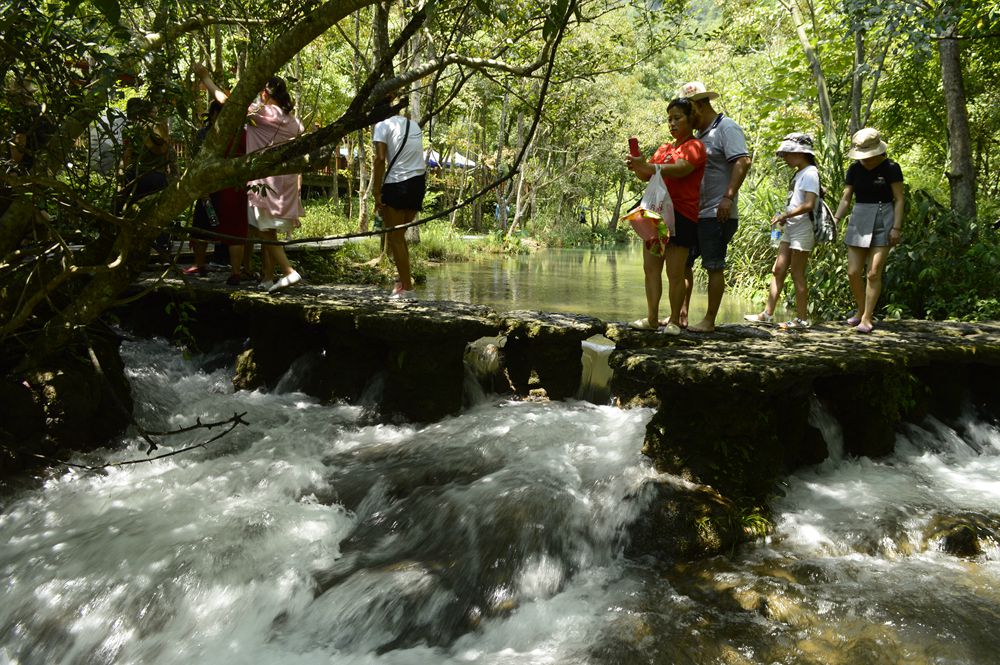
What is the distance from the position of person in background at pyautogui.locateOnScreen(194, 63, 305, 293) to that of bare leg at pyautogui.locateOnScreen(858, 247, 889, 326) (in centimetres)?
508

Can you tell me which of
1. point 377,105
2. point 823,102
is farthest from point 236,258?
point 823,102

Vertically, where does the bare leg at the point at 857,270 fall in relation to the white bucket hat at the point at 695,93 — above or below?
below

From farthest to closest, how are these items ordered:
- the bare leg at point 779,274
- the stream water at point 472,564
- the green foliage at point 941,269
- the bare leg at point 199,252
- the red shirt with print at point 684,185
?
the bare leg at point 199,252, the green foliage at point 941,269, the bare leg at point 779,274, the red shirt with print at point 684,185, the stream water at point 472,564

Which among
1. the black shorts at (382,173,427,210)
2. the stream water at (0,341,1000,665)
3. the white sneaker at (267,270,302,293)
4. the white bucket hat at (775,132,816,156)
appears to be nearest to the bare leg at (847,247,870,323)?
the white bucket hat at (775,132,816,156)

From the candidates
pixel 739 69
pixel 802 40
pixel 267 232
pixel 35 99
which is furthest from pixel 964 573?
pixel 739 69

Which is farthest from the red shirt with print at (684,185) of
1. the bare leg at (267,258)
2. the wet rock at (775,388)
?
the bare leg at (267,258)

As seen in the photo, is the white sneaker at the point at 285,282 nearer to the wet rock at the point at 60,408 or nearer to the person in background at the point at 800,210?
the wet rock at the point at 60,408

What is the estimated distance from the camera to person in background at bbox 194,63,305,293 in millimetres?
6590

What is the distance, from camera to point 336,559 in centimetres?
393

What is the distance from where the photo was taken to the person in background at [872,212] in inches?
228

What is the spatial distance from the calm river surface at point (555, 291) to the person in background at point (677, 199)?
266 cm

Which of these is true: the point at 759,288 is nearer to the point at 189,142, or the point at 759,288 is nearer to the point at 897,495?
the point at 897,495

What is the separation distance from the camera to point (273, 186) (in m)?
6.81

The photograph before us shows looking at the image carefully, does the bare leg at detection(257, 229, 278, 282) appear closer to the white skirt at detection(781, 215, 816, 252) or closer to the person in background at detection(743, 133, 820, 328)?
the person in background at detection(743, 133, 820, 328)
